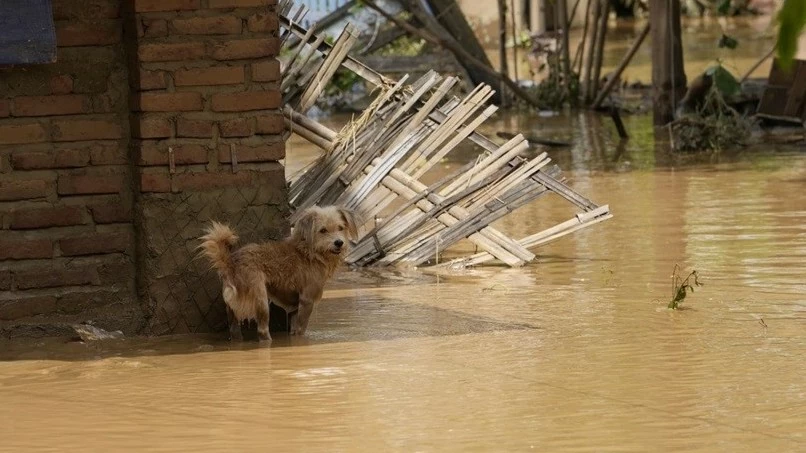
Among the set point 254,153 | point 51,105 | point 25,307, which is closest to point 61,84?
point 51,105

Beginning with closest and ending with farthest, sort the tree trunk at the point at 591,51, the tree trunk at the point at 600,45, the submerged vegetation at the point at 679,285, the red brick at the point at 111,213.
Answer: the red brick at the point at 111,213
the submerged vegetation at the point at 679,285
the tree trunk at the point at 600,45
the tree trunk at the point at 591,51

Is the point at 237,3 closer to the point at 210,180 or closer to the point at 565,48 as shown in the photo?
the point at 210,180

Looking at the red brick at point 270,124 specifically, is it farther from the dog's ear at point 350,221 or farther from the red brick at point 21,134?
the red brick at point 21,134

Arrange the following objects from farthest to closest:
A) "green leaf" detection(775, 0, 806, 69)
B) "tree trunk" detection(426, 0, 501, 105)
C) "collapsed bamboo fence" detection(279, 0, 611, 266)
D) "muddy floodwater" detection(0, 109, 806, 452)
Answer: "tree trunk" detection(426, 0, 501, 105)
"collapsed bamboo fence" detection(279, 0, 611, 266)
"muddy floodwater" detection(0, 109, 806, 452)
"green leaf" detection(775, 0, 806, 69)

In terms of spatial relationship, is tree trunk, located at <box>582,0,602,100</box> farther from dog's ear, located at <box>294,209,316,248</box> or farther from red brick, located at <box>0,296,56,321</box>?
red brick, located at <box>0,296,56,321</box>

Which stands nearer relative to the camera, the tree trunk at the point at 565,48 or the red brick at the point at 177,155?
the red brick at the point at 177,155

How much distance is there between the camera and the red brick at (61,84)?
258 inches

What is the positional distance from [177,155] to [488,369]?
6.37ft

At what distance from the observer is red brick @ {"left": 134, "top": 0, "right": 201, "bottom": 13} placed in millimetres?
6445

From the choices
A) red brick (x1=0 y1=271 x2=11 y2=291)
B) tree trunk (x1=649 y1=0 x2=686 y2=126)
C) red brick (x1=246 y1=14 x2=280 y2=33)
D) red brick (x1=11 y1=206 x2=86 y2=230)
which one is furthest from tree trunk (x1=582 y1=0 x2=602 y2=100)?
red brick (x1=0 y1=271 x2=11 y2=291)

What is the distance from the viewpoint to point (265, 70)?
6.71 meters

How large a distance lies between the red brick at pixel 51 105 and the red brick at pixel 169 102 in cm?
29

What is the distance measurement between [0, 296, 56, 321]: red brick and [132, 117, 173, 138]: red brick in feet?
3.07

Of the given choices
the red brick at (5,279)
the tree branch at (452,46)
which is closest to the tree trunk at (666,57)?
the tree branch at (452,46)
